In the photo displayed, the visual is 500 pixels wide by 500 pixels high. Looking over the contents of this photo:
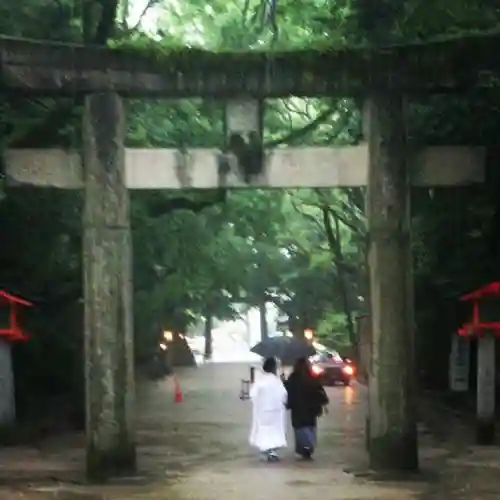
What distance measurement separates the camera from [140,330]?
31891 mm

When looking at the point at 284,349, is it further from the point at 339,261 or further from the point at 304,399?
the point at 339,261

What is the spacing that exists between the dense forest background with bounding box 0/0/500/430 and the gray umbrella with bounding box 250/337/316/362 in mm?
1543

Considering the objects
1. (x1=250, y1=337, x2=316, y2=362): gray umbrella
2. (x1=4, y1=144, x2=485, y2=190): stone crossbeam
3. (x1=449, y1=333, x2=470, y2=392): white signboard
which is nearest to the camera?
(x1=4, y1=144, x2=485, y2=190): stone crossbeam

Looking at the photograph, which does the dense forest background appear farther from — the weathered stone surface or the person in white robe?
the person in white robe

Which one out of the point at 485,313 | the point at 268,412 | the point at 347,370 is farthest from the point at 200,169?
the point at 347,370

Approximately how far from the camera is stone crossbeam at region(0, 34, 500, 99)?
12.6 meters

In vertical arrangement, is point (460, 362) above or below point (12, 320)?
below

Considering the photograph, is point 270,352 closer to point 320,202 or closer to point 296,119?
point 296,119

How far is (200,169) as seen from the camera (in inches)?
512

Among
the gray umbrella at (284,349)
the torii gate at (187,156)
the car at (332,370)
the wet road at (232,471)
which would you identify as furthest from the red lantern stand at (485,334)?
the car at (332,370)

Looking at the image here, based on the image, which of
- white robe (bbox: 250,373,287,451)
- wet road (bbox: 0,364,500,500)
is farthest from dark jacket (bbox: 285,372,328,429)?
wet road (bbox: 0,364,500,500)

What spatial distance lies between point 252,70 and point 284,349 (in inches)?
218

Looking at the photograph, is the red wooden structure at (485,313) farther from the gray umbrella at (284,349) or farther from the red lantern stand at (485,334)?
the gray umbrella at (284,349)

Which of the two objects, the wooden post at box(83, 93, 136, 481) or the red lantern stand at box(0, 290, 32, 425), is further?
the red lantern stand at box(0, 290, 32, 425)
